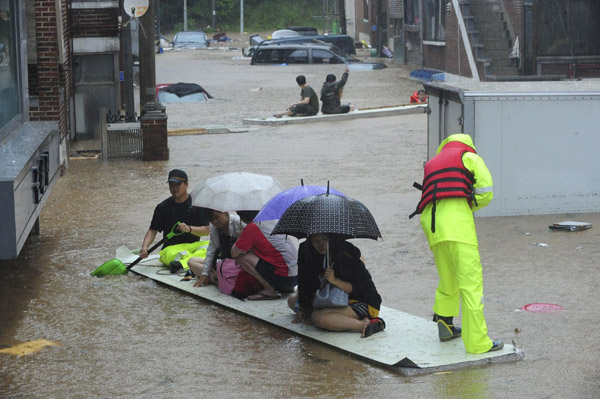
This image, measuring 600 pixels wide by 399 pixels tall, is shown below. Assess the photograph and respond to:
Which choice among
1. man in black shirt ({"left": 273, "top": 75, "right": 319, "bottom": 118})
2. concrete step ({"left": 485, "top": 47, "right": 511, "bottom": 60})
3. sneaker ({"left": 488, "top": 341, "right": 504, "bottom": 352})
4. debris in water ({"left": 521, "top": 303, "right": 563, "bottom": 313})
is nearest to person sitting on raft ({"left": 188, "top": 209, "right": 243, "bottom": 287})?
debris in water ({"left": 521, "top": 303, "right": 563, "bottom": 313})

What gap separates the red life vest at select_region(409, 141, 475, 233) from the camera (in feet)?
22.0

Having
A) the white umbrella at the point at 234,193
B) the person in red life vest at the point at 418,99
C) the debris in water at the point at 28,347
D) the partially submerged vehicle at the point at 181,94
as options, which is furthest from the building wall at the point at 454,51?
the debris in water at the point at 28,347

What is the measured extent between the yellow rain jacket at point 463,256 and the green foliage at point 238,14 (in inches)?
2986

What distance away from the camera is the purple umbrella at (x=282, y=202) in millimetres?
7574

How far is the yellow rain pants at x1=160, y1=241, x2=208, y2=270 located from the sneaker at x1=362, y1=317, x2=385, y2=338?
2654 mm

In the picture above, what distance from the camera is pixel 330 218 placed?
22.8 feet

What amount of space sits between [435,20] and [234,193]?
29355mm

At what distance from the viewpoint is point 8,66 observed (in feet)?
33.2

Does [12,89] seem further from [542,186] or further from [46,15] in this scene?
[542,186]

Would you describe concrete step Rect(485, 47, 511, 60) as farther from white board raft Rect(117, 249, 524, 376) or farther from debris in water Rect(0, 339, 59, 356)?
debris in water Rect(0, 339, 59, 356)

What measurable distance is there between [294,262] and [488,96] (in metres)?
4.27

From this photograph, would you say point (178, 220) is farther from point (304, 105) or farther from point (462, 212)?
point (304, 105)

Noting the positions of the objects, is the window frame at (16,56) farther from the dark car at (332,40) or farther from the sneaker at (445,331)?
the dark car at (332,40)

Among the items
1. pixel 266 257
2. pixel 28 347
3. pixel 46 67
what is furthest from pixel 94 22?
pixel 28 347
